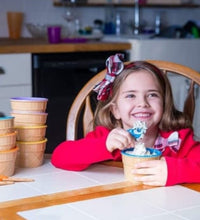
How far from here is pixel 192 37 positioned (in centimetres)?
416

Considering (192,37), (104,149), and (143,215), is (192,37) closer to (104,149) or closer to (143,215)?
(104,149)

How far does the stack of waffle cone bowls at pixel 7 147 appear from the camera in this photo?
1396 mm

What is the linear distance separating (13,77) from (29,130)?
1755 millimetres

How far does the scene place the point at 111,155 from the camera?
5.00 feet

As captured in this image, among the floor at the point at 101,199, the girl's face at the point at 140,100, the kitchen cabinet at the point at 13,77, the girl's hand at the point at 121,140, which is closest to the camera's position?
the floor at the point at 101,199

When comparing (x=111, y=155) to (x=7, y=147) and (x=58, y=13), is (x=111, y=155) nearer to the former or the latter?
(x=7, y=147)

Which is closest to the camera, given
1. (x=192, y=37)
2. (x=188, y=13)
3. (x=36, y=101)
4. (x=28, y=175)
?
(x=28, y=175)

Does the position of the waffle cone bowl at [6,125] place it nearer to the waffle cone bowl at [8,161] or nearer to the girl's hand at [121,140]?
the waffle cone bowl at [8,161]

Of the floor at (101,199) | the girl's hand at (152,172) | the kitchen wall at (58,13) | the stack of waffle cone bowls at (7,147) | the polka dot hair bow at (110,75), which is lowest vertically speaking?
the floor at (101,199)

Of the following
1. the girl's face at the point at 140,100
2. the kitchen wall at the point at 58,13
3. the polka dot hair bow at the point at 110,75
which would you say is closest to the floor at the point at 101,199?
the girl's face at the point at 140,100

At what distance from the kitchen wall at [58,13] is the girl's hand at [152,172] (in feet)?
8.91

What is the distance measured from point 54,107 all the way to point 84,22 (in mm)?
1011

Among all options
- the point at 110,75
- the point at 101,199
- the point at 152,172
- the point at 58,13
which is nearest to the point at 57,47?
the point at 58,13

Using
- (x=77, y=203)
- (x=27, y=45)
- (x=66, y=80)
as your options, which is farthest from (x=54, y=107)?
(x=77, y=203)
